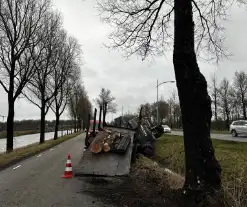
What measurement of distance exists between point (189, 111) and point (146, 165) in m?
4.03

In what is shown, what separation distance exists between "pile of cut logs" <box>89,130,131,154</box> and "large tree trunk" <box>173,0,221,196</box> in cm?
458

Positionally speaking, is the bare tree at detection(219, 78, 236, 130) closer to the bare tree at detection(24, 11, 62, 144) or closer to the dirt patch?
the bare tree at detection(24, 11, 62, 144)

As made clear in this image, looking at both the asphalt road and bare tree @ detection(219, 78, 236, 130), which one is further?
bare tree @ detection(219, 78, 236, 130)

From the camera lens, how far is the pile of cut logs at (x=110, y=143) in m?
10.9

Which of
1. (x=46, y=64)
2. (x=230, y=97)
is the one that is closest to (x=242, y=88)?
(x=230, y=97)

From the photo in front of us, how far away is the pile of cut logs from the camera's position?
10.9 m

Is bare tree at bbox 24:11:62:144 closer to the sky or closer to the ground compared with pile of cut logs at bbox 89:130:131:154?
closer to the sky

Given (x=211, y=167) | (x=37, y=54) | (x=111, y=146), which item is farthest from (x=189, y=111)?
(x=37, y=54)

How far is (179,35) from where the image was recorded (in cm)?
680

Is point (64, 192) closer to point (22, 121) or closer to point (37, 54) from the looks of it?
point (37, 54)

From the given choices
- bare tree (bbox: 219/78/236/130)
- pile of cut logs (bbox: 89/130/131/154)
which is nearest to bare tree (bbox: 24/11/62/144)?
pile of cut logs (bbox: 89/130/131/154)

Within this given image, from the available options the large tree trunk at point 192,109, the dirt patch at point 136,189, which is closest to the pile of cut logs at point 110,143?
the dirt patch at point 136,189

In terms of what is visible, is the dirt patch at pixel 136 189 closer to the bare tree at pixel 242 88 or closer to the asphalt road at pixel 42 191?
the asphalt road at pixel 42 191

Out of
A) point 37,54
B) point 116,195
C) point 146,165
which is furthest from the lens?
point 37,54
